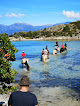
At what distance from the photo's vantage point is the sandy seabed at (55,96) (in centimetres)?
857

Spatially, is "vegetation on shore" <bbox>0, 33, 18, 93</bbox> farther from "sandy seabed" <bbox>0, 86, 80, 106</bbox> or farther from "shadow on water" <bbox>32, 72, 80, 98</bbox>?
"shadow on water" <bbox>32, 72, 80, 98</bbox>

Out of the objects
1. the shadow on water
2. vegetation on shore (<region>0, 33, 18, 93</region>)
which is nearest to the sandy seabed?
the shadow on water

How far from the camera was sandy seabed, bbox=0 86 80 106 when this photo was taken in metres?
8.57

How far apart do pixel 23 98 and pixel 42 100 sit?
6.12 meters

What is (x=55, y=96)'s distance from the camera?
959 centimetres

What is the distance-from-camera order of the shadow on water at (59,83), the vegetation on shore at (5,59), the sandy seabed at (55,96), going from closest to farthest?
the vegetation on shore at (5,59) < the sandy seabed at (55,96) < the shadow on water at (59,83)

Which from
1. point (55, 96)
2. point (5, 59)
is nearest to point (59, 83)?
point (55, 96)

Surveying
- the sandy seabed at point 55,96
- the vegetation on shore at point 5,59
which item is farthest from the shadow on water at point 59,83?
the vegetation on shore at point 5,59

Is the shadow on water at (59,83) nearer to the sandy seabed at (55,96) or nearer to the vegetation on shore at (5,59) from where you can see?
the sandy seabed at (55,96)

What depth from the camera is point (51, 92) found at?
408 inches

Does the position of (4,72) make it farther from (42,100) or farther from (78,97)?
(78,97)

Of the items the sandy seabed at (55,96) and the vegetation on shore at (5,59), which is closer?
the vegetation on shore at (5,59)

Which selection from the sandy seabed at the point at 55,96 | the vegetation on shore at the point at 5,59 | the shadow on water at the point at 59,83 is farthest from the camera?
the shadow on water at the point at 59,83

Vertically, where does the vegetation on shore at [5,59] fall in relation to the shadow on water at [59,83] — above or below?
above
